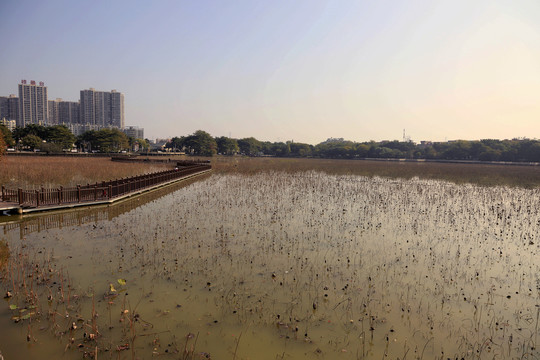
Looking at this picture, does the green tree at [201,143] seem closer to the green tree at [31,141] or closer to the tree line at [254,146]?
the tree line at [254,146]

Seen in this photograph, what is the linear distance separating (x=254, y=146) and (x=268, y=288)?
160182 millimetres

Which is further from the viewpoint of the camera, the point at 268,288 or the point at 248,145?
the point at 248,145

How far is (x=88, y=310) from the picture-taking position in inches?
285

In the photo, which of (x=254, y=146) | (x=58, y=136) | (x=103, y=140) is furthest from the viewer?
(x=254, y=146)

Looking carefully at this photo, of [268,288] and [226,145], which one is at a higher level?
[226,145]

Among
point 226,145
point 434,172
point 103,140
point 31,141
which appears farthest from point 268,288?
point 226,145

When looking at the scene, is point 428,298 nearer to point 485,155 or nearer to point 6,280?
point 6,280

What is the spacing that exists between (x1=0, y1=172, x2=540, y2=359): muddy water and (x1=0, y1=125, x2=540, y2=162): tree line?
82.1m

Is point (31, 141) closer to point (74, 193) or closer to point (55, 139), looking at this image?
point (55, 139)

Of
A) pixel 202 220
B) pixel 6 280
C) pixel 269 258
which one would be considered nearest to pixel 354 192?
pixel 202 220

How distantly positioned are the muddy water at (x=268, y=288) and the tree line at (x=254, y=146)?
82051mm

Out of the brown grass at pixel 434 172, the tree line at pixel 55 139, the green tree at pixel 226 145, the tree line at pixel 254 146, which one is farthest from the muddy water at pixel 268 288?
the green tree at pixel 226 145

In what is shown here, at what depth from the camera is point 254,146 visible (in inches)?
6575

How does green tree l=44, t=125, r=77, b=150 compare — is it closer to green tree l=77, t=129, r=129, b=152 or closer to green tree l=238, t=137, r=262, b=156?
green tree l=77, t=129, r=129, b=152
